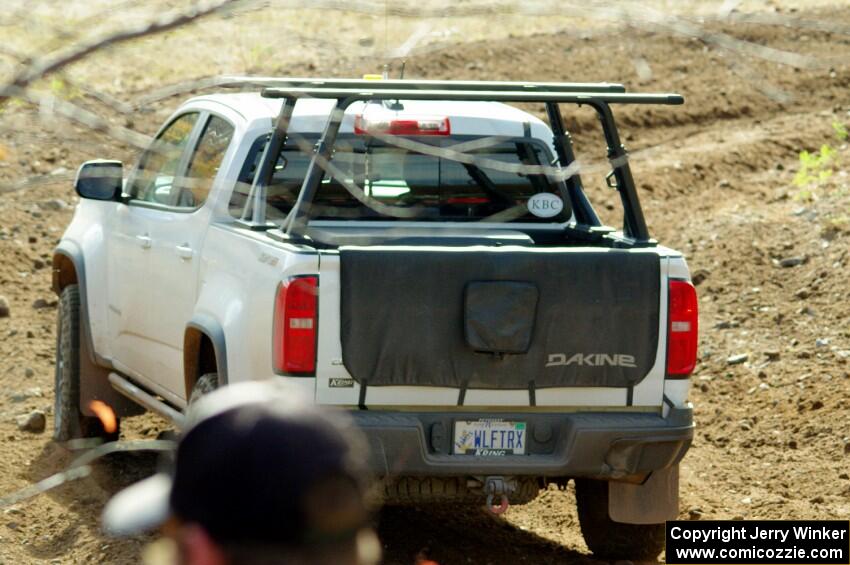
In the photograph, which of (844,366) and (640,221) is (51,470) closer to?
(640,221)

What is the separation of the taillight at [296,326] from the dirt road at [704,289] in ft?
2.83

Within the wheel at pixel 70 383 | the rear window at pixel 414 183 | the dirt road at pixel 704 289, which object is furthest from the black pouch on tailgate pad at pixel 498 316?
the wheel at pixel 70 383

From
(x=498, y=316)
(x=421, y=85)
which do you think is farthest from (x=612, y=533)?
(x=421, y=85)

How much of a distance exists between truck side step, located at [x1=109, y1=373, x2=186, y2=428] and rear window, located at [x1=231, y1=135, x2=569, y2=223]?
989mm

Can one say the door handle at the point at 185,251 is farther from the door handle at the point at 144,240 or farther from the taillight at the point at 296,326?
the taillight at the point at 296,326

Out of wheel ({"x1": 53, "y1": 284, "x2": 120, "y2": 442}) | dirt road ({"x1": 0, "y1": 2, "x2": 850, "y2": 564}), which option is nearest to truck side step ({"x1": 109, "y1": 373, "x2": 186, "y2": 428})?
wheel ({"x1": 53, "y1": 284, "x2": 120, "y2": 442})

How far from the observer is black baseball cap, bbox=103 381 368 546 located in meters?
1.59

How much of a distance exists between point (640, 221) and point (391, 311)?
1.38 meters

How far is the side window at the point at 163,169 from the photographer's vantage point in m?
7.05

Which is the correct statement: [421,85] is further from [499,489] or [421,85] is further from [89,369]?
[89,369]

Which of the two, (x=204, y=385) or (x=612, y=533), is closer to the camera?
(x=204, y=385)

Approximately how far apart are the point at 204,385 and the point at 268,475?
4270 mm

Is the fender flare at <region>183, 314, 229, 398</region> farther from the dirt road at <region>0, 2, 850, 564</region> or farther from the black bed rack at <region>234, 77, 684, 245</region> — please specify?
the dirt road at <region>0, 2, 850, 564</region>

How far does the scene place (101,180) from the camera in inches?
276
